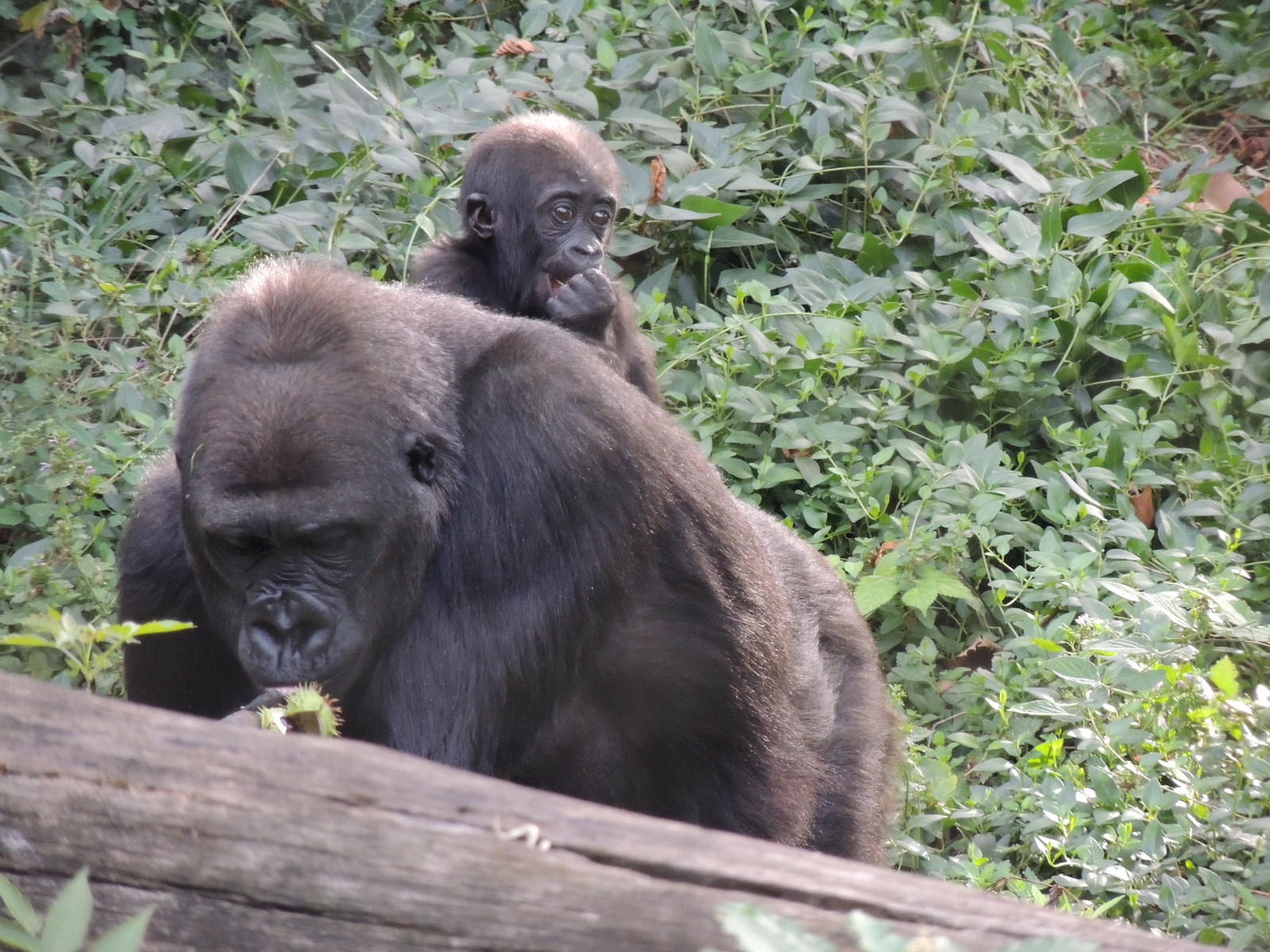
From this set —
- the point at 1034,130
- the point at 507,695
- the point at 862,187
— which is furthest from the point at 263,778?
the point at 1034,130

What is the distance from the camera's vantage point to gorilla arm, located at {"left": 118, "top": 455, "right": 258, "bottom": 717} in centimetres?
332

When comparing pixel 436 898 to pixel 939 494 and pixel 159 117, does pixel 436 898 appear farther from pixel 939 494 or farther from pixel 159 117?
pixel 159 117

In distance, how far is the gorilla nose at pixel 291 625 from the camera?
2902 millimetres

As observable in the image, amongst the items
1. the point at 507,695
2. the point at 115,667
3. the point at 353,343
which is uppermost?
the point at 353,343

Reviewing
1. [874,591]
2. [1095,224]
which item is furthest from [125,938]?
[1095,224]

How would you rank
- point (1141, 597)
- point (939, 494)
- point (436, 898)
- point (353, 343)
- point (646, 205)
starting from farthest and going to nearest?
point (646, 205)
point (939, 494)
point (1141, 597)
point (353, 343)
point (436, 898)

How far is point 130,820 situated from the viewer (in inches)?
62.6

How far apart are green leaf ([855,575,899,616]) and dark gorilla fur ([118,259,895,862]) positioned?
111 centimetres

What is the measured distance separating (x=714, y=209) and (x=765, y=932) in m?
5.07

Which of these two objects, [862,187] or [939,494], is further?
[862,187]

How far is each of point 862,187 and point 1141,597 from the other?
2744 millimetres

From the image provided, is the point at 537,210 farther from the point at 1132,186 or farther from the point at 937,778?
the point at 1132,186

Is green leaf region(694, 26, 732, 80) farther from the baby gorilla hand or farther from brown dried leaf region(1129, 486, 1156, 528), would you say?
brown dried leaf region(1129, 486, 1156, 528)

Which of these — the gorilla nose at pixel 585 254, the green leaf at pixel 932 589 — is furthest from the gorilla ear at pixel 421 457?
the gorilla nose at pixel 585 254
